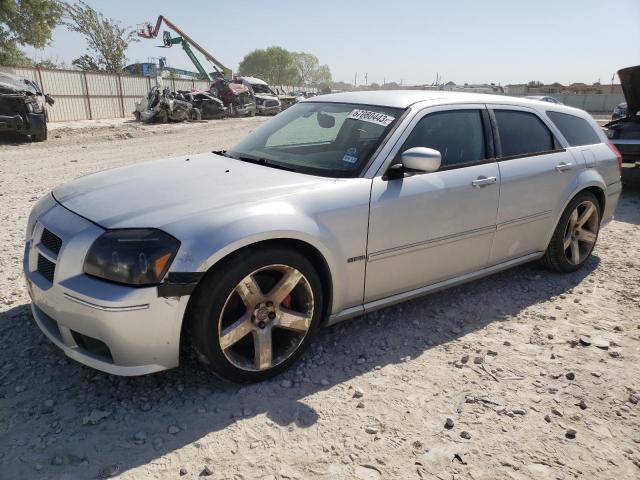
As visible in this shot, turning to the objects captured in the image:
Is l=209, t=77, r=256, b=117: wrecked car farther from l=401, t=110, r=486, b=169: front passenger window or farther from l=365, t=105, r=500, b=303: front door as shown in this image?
l=365, t=105, r=500, b=303: front door

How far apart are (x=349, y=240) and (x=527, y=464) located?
4.69 ft

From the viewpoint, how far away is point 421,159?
2.93 m

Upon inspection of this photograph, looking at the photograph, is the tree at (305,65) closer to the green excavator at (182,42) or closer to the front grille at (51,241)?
the green excavator at (182,42)

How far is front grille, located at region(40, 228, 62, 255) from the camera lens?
8.18 ft

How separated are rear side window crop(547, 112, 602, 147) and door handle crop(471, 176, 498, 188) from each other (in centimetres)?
123

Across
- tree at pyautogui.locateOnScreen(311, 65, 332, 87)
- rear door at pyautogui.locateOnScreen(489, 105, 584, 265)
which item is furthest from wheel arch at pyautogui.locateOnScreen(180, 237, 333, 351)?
tree at pyautogui.locateOnScreen(311, 65, 332, 87)

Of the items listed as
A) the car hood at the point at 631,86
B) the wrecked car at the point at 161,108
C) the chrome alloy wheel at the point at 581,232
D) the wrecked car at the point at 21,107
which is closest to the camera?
the chrome alloy wheel at the point at 581,232

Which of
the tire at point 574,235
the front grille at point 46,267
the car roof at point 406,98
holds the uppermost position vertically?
the car roof at point 406,98

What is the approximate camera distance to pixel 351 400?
266cm

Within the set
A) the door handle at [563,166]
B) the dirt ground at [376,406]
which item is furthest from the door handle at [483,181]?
the dirt ground at [376,406]

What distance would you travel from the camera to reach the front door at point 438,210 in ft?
9.95

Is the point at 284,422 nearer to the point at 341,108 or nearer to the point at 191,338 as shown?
the point at 191,338

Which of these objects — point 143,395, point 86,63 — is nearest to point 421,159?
point 143,395

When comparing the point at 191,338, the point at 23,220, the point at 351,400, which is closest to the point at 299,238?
the point at 191,338
